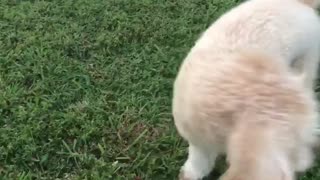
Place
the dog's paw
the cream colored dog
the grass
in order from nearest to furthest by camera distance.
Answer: the cream colored dog < the dog's paw < the grass

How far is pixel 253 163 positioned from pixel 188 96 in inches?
20.3

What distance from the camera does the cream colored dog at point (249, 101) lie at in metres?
1.67

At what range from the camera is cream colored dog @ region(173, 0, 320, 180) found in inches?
65.6

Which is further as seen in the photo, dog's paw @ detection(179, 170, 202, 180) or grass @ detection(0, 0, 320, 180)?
grass @ detection(0, 0, 320, 180)

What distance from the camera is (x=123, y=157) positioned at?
287 centimetres

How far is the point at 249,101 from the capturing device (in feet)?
5.90

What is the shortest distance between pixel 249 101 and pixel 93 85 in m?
1.53

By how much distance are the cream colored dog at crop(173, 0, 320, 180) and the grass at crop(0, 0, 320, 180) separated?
0.46 metres

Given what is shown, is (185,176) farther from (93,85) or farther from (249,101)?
(249,101)

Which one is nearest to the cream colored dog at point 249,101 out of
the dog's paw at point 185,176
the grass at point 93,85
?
the dog's paw at point 185,176

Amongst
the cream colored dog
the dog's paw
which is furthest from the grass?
the cream colored dog

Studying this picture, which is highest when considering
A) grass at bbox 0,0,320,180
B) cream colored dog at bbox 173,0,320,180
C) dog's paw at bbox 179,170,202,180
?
cream colored dog at bbox 173,0,320,180

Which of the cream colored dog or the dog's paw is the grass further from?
the cream colored dog

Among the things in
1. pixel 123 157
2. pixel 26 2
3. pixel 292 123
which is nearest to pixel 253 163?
pixel 292 123
